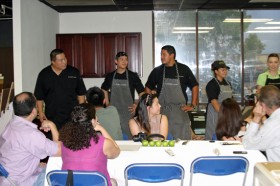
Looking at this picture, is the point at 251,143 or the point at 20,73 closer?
the point at 251,143

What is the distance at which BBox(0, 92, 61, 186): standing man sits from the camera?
283 cm

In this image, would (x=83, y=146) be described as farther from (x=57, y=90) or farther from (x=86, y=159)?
(x=57, y=90)

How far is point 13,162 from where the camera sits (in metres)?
2.87


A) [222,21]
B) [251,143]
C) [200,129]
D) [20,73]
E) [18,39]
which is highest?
[222,21]

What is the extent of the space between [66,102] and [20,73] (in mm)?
969

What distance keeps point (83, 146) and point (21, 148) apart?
52cm

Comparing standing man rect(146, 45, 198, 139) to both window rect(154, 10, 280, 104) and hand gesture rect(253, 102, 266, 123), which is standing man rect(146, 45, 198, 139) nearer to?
hand gesture rect(253, 102, 266, 123)

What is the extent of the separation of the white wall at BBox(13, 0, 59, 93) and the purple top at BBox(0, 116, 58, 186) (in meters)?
2.69

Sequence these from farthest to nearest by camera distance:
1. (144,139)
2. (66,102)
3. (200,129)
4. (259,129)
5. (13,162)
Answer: (200,129)
(66,102)
(144,139)
(259,129)
(13,162)

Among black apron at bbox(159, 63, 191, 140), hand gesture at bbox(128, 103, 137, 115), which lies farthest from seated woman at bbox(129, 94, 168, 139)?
black apron at bbox(159, 63, 191, 140)

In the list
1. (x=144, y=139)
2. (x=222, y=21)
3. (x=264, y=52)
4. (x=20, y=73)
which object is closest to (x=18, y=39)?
(x=20, y=73)

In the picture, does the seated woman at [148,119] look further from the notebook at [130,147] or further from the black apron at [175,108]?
the black apron at [175,108]

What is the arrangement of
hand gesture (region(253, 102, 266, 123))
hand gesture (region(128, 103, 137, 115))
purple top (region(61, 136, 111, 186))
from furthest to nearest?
hand gesture (region(128, 103, 137, 115)) < hand gesture (region(253, 102, 266, 123)) < purple top (region(61, 136, 111, 186))

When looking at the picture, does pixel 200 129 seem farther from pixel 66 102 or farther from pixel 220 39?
pixel 66 102
